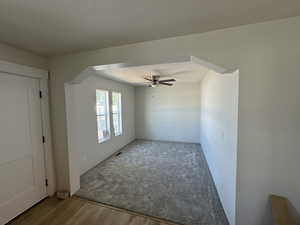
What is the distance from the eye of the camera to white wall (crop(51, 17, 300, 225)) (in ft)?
4.39

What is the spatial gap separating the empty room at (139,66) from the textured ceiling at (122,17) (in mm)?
12

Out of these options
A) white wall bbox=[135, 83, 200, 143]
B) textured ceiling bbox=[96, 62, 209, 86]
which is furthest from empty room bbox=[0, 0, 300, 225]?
white wall bbox=[135, 83, 200, 143]

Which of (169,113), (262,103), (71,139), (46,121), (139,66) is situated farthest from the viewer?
(169,113)

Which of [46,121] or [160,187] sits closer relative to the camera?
[46,121]

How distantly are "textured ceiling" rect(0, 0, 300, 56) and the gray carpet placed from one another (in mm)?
2421

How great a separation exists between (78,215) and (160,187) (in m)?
1.40

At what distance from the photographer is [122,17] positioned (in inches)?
49.8

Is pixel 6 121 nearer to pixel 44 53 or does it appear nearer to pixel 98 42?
pixel 44 53

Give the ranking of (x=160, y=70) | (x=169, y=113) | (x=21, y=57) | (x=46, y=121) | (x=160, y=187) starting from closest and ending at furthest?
(x=21, y=57) < (x=46, y=121) < (x=160, y=187) < (x=160, y=70) < (x=169, y=113)

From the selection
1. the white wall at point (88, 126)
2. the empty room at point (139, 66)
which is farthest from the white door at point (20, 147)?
the white wall at point (88, 126)

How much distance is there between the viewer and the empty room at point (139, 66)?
4.20ft

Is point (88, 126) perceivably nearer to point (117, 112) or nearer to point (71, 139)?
point (71, 139)

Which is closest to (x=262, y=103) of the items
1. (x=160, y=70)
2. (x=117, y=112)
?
(x=160, y=70)

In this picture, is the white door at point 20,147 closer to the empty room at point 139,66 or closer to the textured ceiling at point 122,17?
the empty room at point 139,66
